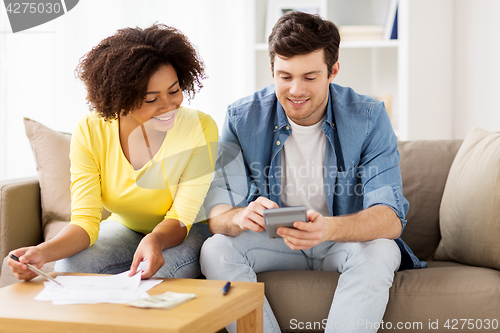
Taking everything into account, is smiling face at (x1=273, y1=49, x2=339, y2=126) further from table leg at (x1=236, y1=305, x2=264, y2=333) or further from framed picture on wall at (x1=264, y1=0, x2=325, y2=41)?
framed picture on wall at (x1=264, y1=0, x2=325, y2=41)

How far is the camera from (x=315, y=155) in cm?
148

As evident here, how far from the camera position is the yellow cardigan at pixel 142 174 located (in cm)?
136

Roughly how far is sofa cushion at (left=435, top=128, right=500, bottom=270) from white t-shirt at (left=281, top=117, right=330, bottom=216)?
40 cm

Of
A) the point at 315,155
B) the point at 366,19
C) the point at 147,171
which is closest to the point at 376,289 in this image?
the point at 315,155

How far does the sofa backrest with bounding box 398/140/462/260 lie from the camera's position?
63.6 inches

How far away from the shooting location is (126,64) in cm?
127

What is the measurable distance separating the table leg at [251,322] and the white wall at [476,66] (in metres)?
1.62

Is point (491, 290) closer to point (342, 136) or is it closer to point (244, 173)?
point (342, 136)

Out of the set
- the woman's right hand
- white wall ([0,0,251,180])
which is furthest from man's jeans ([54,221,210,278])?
A: white wall ([0,0,251,180])

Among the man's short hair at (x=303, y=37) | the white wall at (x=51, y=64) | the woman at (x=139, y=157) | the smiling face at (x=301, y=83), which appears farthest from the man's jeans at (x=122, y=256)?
the white wall at (x=51, y=64)

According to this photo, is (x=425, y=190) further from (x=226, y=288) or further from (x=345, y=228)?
(x=226, y=288)

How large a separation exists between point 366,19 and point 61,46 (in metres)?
1.76

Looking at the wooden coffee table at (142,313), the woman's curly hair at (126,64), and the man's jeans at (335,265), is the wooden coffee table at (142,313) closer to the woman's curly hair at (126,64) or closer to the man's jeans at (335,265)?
the man's jeans at (335,265)

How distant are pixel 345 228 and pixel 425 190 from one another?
22.3 inches
